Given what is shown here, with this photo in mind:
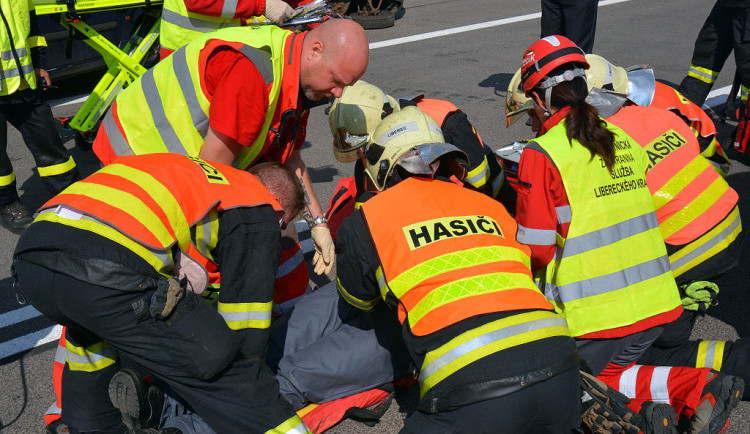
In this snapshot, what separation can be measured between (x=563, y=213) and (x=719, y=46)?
3.95 m

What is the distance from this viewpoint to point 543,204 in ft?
8.84

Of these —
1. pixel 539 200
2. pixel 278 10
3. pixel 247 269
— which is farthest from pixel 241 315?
pixel 278 10

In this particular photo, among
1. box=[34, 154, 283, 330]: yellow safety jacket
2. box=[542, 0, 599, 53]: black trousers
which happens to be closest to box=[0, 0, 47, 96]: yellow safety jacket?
box=[34, 154, 283, 330]: yellow safety jacket

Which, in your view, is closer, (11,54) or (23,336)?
(23,336)

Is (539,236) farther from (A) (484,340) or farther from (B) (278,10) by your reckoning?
(B) (278,10)

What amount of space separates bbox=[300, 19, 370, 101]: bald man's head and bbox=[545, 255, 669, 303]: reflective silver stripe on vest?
4.14ft

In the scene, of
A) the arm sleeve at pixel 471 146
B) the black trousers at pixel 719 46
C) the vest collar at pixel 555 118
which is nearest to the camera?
the vest collar at pixel 555 118

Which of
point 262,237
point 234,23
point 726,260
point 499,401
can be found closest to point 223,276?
point 262,237

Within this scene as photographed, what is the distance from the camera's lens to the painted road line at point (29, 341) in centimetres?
352

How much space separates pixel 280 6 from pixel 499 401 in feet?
9.80

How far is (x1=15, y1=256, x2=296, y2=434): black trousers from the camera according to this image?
2.32m

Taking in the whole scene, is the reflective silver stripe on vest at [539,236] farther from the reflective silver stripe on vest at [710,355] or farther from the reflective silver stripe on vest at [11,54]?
the reflective silver stripe on vest at [11,54]

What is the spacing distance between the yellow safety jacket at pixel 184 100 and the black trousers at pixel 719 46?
388 centimetres

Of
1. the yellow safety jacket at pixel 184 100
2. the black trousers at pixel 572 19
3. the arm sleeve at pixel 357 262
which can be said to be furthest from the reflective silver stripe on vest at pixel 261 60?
the black trousers at pixel 572 19
